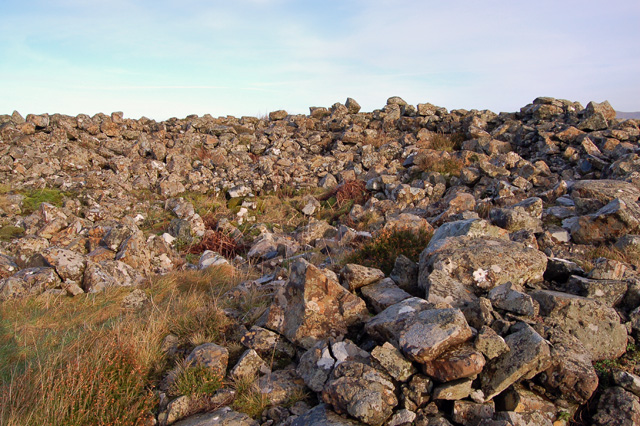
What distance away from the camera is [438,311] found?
153 inches

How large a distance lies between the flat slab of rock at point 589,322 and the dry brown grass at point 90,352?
3.52 meters

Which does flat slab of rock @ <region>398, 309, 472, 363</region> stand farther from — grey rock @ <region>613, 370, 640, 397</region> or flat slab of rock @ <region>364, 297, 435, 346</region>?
grey rock @ <region>613, 370, 640, 397</region>

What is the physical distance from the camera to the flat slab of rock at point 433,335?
3.48 metres

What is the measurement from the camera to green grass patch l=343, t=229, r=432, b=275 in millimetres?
6238

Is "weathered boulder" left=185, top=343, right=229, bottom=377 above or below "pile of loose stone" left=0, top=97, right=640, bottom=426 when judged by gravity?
below

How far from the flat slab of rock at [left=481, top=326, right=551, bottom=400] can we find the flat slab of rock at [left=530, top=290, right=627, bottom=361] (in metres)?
0.75

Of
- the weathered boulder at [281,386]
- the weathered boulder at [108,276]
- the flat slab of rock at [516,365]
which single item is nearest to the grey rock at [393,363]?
the flat slab of rock at [516,365]

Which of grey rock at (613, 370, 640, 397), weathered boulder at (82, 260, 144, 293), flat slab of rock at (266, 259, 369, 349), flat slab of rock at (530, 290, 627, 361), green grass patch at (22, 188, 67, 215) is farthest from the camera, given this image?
green grass patch at (22, 188, 67, 215)

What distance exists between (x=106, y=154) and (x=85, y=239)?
717 centimetres

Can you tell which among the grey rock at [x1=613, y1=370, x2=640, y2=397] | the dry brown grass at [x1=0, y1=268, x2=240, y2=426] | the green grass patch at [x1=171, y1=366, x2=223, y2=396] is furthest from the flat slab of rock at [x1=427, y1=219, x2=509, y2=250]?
the dry brown grass at [x1=0, y1=268, x2=240, y2=426]

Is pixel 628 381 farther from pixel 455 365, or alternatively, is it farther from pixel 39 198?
pixel 39 198

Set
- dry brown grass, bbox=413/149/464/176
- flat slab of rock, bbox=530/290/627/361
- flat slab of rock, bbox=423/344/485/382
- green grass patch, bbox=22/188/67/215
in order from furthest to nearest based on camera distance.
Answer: dry brown grass, bbox=413/149/464/176 < green grass patch, bbox=22/188/67/215 < flat slab of rock, bbox=530/290/627/361 < flat slab of rock, bbox=423/344/485/382

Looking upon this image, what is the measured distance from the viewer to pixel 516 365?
3404mm

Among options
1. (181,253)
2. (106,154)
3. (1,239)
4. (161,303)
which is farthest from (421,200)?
(106,154)
